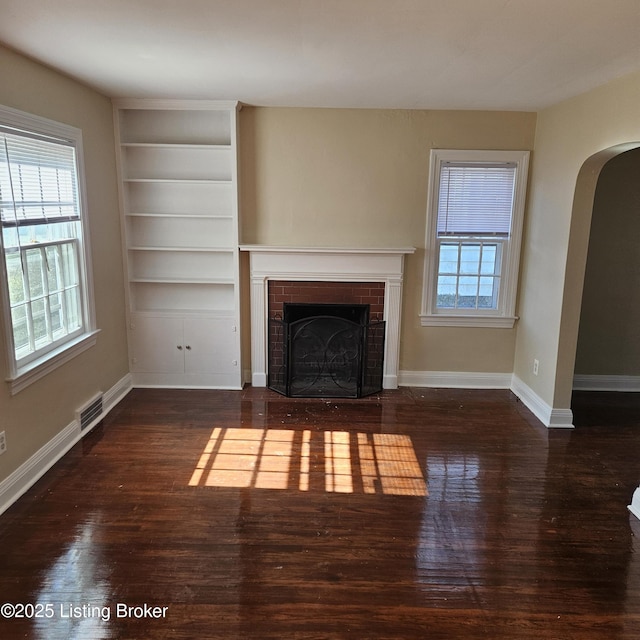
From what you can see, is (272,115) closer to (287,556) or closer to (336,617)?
(287,556)

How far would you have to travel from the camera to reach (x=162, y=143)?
4.58 metres

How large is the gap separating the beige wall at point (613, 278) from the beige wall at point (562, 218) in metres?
0.67

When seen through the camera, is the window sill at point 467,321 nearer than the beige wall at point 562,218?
No

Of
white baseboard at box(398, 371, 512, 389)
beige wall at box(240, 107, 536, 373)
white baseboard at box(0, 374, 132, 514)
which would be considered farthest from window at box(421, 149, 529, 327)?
white baseboard at box(0, 374, 132, 514)

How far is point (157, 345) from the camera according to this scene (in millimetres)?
4781

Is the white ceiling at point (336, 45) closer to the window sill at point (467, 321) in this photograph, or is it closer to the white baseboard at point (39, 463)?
the window sill at point (467, 321)

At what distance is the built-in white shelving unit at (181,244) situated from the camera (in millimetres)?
4566

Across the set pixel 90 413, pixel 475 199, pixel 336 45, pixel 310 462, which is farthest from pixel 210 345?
pixel 336 45

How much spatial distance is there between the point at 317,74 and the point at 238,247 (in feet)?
5.70

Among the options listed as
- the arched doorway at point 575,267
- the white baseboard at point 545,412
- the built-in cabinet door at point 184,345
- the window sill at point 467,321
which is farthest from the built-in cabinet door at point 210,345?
the arched doorway at point 575,267

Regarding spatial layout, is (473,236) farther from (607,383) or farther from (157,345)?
(157,345)

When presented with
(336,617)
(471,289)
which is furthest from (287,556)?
(471,289)

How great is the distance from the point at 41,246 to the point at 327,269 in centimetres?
233

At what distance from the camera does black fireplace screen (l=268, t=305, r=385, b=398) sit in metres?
4.74
